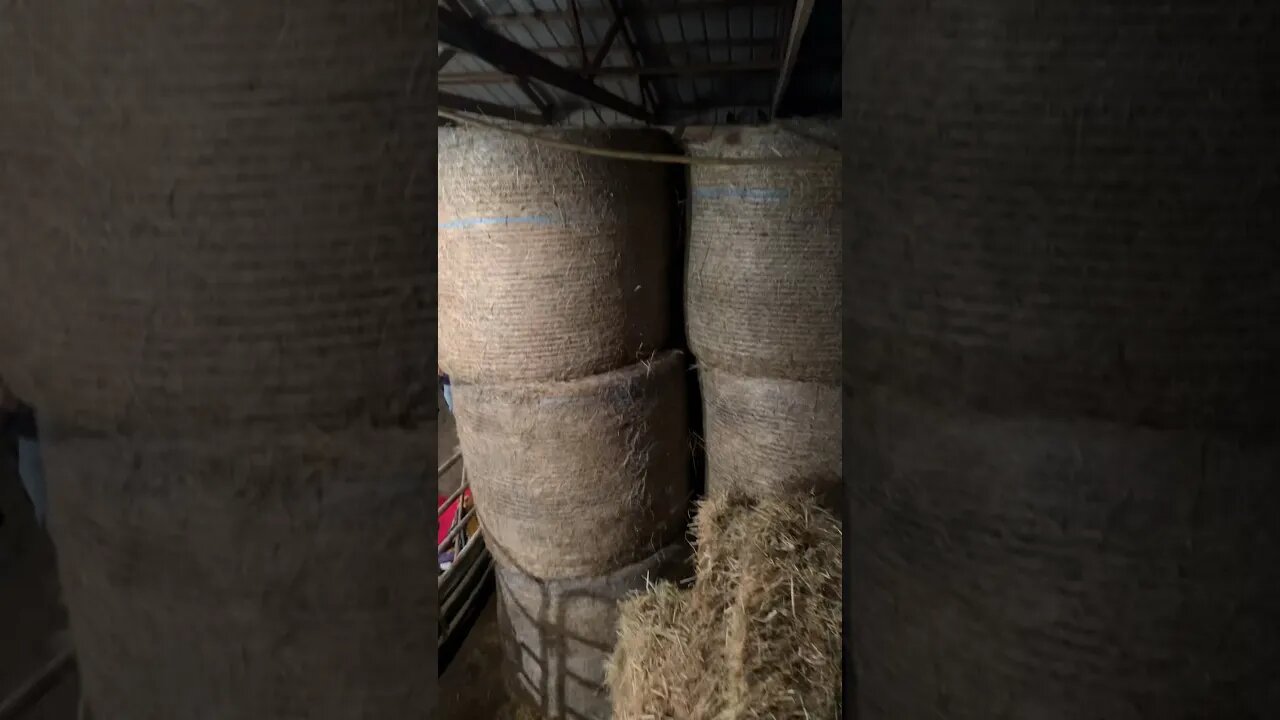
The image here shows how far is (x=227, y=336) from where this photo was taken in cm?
76

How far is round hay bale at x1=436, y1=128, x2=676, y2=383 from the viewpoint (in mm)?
2486

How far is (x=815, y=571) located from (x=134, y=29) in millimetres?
2023

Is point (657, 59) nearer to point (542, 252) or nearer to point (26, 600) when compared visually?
point (542, 252)

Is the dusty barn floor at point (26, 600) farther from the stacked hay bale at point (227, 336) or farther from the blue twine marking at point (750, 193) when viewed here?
the blue twine marking at point (750, 193)

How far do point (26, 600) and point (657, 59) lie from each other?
17.2ft

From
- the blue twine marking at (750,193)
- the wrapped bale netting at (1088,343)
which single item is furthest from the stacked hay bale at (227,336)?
the blue twine marking at (750,193)

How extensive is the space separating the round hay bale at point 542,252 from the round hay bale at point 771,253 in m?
0.27

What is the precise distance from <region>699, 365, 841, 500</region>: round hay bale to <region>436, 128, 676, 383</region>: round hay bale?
1.62 ft

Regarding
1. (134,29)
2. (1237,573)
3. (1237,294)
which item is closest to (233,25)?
(134,29)

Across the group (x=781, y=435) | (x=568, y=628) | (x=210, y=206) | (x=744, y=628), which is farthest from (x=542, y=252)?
(x=210, y=206)

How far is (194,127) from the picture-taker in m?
0.74

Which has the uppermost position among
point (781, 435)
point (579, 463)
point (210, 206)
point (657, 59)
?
point (657, 59)

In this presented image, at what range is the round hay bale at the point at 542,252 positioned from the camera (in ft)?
8.16

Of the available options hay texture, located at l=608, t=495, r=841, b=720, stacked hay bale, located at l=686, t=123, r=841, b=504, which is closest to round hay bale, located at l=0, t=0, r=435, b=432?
hay texture, located at l=608, t=495, r=841, b=720
